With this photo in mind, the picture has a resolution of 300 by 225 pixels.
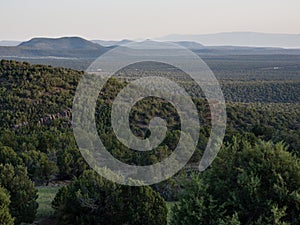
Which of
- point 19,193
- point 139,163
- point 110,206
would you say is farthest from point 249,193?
point 139,163

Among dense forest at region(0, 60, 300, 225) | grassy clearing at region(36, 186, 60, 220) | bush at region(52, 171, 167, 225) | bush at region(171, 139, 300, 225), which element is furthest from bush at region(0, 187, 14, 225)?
bush at region(171, 139, 300, 225)

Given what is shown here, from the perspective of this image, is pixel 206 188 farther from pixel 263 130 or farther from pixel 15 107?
pixel 15 107

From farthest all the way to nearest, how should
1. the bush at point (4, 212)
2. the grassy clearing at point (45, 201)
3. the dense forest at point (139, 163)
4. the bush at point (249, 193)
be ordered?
the grassy clearing at point (45, 201)
the bush at point (4, 212)
the dense forest at point (139, 163)
the bush at point (249, 193)

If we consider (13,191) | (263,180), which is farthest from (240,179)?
(13,191)

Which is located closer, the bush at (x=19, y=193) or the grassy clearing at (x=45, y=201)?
the bush at (x=19, y=193)

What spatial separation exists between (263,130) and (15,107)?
13.5 metres

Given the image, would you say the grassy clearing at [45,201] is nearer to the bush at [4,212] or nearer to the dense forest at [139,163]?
the dense forest at [139,163]

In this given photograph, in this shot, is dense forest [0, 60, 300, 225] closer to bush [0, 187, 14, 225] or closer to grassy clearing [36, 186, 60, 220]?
bush [0, 187, 14, 225]

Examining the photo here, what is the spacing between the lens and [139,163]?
49.1 feet

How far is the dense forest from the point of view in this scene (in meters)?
7.19

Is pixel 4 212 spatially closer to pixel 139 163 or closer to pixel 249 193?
pixel 249 193

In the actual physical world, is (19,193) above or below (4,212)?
below

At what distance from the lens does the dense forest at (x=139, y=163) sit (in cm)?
719

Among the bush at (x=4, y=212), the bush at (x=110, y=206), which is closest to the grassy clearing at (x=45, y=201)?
the bush at (x=110, y=206)
